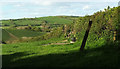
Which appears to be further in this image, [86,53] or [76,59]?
[86,53]

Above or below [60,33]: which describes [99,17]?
above

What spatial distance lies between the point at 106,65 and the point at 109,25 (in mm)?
11969

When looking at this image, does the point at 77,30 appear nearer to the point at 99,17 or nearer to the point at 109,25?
the point at 99,17

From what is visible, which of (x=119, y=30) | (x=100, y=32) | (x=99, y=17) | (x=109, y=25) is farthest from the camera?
(x=99, y=17)

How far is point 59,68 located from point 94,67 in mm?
2053

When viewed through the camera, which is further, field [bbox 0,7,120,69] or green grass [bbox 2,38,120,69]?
field [bbox 0,7,120,69]

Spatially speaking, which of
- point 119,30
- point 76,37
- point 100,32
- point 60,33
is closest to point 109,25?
point 100,32

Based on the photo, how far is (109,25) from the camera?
2050 cm

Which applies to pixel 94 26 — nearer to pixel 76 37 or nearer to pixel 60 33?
pixel 76 37

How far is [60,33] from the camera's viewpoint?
43.5m

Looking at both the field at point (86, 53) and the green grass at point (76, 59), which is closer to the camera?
the green grass at point (76, 59)

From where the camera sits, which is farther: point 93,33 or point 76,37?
point 76,37

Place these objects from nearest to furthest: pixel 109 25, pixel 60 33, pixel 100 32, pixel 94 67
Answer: pixel 94 67
pixel 109 25
pixel 100 32
pixel 60 33

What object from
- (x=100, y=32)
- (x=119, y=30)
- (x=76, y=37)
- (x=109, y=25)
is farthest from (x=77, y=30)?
(x=119, y=30)
